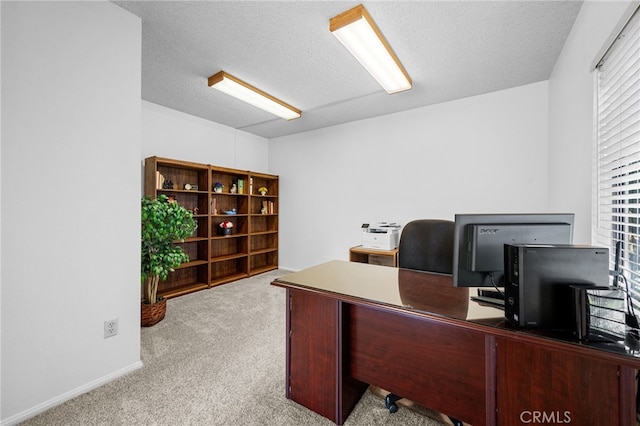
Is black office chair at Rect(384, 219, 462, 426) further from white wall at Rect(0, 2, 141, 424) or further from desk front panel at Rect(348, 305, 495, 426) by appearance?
white wall at Rect(0, 2, 141, 424)

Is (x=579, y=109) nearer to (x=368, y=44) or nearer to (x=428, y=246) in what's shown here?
(x=428, y=246)

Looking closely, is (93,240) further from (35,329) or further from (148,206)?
(148,206)

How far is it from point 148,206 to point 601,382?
3.18 metres

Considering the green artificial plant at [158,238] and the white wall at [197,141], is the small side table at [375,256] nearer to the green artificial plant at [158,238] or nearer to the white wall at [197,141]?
the green artificial plant at [158,238]

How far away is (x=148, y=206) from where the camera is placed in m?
2.52

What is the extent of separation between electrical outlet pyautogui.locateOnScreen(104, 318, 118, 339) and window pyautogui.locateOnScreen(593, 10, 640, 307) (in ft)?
9.58

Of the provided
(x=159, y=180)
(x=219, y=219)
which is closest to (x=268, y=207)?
(x=219, y=219)

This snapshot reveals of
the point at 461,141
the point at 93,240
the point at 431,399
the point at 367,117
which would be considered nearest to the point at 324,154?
the point at 367,117

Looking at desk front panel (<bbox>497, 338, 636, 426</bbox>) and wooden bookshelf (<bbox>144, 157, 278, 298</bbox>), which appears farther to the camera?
wooden bookshelf (<bbox>144, 157, 278, 298</bbox>)

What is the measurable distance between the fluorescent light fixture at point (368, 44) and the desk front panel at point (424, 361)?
1.96m

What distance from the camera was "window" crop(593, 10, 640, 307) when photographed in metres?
1.26

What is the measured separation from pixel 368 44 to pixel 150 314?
3223 millimetres

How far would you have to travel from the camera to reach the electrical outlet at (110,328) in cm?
181

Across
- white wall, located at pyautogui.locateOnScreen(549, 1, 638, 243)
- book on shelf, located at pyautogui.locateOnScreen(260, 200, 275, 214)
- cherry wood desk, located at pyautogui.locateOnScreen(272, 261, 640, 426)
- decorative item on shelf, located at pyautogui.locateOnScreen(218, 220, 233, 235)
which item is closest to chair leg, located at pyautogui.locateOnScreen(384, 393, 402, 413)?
cherry wood desk, located at pyautogui.locateOnScreen(272, 261, 640, 426)
